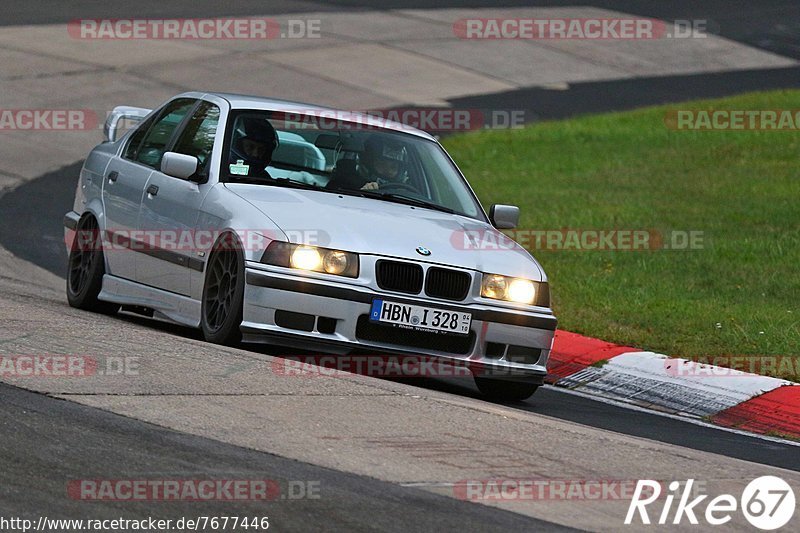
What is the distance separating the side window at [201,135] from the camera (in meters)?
9.66

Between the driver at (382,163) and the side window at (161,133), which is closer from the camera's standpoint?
the driver at (382,163)

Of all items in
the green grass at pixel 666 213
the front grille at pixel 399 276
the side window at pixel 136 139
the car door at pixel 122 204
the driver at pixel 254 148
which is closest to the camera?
the front grille at pixel 399 276

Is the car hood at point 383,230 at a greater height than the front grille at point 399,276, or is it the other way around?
the car hood at point 383,230

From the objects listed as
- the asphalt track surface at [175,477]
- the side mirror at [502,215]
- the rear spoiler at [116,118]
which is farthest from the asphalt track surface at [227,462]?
the rear spoiler at [116,118]

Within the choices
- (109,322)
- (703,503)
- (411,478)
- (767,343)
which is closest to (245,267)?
(109,322)

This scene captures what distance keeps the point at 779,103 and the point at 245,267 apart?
15884 mm

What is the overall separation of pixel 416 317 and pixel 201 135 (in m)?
2.20

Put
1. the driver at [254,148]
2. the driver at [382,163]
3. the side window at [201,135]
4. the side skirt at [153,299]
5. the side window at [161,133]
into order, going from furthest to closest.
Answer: the side window at [161,133]
the side window at [201,135]
the driver at [382,163]
the driver at [254,148]
the side skirt at [153,299]

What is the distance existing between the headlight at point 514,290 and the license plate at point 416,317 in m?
0.23

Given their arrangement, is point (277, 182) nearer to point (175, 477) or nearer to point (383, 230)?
point (383, 230)

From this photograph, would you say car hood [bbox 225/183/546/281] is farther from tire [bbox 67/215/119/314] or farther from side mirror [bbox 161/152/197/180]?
tire [bbox 67/215/119/314]

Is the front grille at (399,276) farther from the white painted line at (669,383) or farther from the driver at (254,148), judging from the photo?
the white painted line at (669,383)

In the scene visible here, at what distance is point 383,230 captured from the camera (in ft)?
28.4

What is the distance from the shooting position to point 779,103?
22844 millimetres
